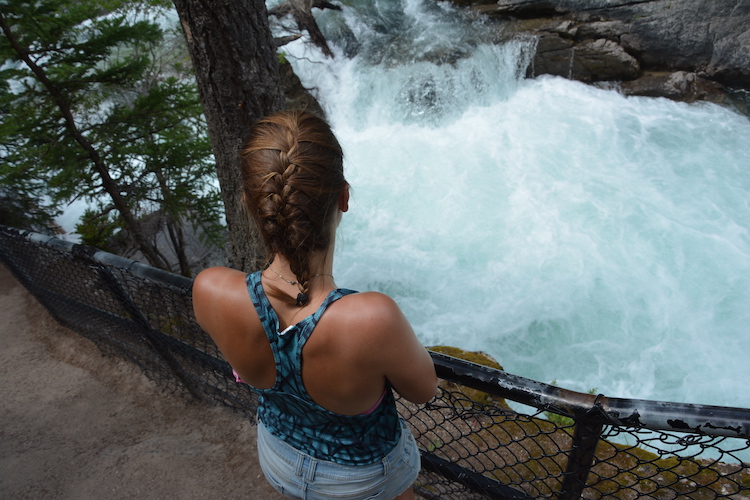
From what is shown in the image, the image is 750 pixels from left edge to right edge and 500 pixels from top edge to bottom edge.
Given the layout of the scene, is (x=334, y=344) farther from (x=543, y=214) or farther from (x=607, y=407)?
(x=543, y=214)

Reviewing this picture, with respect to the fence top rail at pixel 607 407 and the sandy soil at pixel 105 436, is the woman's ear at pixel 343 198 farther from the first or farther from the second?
the sandy soil at pixel 105 436

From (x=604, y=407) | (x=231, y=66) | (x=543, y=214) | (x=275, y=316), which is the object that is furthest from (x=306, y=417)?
(x=543, y=214)

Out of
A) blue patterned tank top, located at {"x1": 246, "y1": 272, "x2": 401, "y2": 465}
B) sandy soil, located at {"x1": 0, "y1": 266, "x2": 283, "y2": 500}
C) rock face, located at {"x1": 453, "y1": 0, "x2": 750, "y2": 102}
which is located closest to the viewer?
blue patterned tank top, located at {"x1": 246, "y1": 272, "x2": 401, "y2": 465}

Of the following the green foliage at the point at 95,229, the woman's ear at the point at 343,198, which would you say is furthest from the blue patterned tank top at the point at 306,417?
the green foliage at the point at 95,229

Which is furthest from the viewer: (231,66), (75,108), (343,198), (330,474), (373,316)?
(75,108)

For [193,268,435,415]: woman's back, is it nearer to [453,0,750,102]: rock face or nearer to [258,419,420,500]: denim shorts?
[258,419,420,500]: denim shorts

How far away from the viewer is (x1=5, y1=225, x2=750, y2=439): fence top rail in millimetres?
1300

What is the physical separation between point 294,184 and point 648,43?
11.9 metres

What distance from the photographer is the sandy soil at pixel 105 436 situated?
281 cm

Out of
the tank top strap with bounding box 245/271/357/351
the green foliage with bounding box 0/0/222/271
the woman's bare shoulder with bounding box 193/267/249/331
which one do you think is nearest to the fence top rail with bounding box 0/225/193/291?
the woman's bare shoulder with bounding box 193/267/249/331

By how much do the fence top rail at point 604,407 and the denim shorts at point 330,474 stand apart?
0.34 m

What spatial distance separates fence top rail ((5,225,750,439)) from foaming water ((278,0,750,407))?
16.0 feet

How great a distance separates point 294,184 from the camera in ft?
4.02

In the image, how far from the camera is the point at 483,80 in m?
10.9
